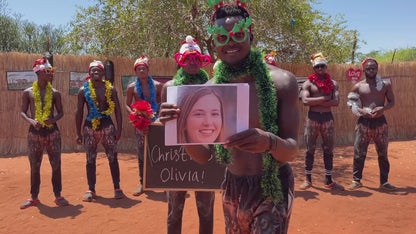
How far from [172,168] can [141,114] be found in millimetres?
875

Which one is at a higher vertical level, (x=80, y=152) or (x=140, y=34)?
(x=140, y=34)

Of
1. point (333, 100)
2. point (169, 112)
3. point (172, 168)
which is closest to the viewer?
point (169, 112)

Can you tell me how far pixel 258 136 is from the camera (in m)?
1.55

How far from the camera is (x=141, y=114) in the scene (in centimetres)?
370

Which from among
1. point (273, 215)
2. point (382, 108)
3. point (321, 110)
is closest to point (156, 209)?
point (321, 110)

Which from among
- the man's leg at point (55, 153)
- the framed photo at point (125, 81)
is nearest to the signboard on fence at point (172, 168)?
the man's leg at point (55, 153)

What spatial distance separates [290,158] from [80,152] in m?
8.74

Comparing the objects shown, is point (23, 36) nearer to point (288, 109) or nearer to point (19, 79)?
point (19, 79)

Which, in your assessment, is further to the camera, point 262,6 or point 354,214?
point 262,6

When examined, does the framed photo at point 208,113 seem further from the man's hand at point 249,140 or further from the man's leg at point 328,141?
the man's leg at point 328,141

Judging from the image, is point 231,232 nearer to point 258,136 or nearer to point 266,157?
point 266,157

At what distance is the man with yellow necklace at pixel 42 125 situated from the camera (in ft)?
16.4

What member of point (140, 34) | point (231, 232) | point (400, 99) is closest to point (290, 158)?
point (231, 232)

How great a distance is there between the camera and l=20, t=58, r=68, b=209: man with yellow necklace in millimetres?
4988
